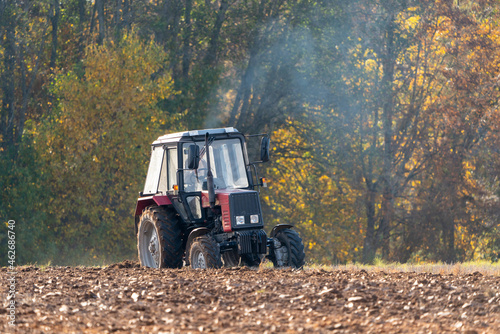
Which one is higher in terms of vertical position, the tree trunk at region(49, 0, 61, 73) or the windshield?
the tree trunk at region(49, 0, 61, 73)

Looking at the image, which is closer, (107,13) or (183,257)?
(183,257)

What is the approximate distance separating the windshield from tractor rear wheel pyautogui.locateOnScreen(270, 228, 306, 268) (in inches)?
48.5

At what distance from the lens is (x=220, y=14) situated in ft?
93.7

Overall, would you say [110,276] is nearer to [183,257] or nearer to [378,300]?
[183,257]

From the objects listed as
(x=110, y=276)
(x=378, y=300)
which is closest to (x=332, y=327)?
(x=378, y=300)

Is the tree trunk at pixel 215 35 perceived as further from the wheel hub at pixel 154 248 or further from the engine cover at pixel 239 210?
the engine cover at pixel 239 210

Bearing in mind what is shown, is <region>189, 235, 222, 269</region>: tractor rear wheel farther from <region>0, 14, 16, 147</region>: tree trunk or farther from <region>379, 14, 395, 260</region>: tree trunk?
<region>379, 14, 395, 260</region>: tree trunk

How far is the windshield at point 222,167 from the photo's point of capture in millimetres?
12688

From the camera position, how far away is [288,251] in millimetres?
12289

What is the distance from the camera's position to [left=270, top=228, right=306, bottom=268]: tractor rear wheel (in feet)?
40.2

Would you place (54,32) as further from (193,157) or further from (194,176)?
(193,157)

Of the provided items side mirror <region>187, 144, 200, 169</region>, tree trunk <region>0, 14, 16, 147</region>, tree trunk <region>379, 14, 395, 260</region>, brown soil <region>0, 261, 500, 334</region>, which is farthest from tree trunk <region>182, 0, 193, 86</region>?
brown soil <region>0, 261, 500, 334</region>

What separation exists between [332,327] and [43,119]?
1924 centimetres

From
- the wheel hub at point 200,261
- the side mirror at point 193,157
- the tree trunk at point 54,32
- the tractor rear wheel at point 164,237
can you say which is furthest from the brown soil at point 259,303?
the tree trunk at point 54,32
